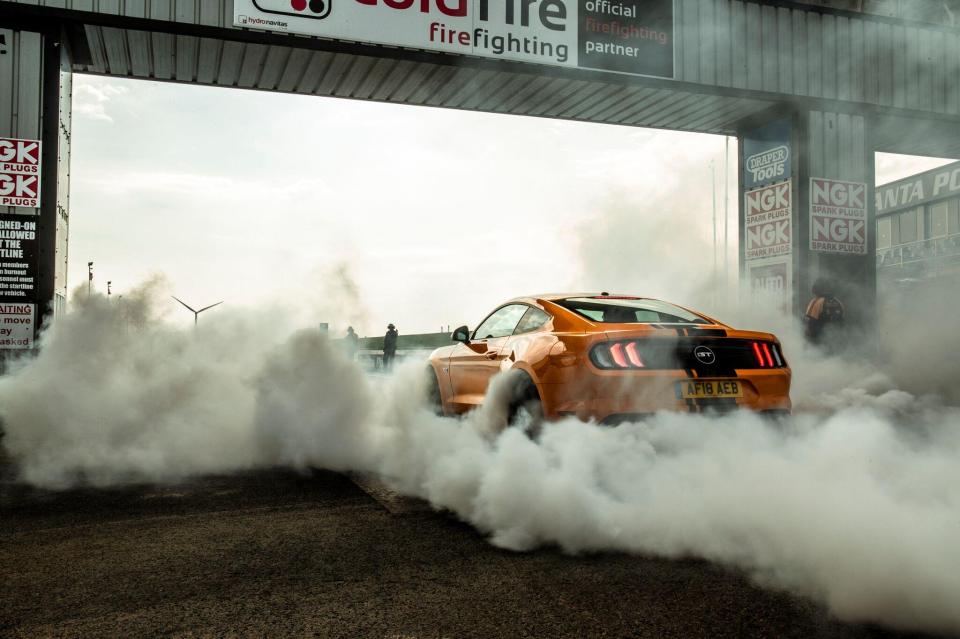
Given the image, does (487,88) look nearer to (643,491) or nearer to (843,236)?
(843,236)

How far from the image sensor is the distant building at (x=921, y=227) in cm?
2556

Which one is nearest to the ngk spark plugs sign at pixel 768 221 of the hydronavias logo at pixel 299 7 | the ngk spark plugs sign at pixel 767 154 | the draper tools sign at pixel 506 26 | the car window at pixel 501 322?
the ngk spark plugs sign at pixel 767 154

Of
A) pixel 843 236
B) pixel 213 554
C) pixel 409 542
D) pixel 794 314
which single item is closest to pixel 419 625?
pixel 409 542

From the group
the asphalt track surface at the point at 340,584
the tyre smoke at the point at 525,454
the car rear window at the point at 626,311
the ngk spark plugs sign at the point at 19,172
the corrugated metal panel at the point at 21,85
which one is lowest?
the asphalt track surface at the point at 340,584

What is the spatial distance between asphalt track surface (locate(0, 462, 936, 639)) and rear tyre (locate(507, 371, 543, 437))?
2.56 feet

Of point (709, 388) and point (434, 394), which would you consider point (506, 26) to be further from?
point (709, 388)

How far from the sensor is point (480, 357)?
5.54m

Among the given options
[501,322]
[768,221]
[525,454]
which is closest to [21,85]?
[501,322]

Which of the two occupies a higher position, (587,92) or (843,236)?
(587,92)

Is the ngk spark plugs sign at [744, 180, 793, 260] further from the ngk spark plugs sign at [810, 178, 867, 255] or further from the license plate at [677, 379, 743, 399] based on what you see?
the license plate at [677, 379, 743, 399]

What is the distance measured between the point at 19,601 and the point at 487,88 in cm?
1034

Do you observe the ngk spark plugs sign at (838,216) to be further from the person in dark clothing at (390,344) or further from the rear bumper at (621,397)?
the person in dark clothing at (390,344)

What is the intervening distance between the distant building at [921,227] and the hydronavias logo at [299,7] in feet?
68.1

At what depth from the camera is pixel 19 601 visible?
9.35 ft
